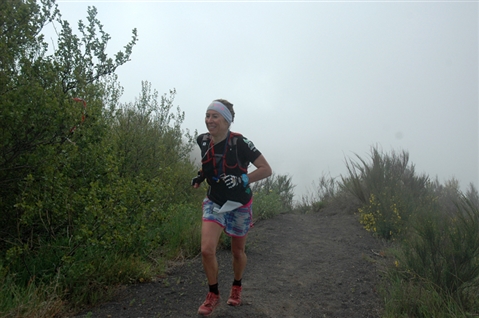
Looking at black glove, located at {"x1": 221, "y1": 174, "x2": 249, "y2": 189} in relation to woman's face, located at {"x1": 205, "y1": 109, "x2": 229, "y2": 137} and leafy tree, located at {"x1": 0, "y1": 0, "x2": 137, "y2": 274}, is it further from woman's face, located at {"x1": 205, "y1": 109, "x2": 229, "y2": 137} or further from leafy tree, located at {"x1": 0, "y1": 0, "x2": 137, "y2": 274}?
leafy tree, located at {"x1": 0, "y1": 0, "x2": 137, "y2": 274}

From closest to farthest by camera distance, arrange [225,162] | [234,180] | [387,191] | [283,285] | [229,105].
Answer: [234,180] < [225,162] < [229,105] < [283,285] < [387,191]

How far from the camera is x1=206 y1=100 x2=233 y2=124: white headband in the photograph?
4352mm

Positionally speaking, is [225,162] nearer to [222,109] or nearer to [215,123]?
[215,123]

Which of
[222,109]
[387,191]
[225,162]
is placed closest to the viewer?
[225,162]

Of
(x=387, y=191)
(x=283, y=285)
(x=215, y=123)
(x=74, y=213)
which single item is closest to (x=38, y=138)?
(x=74, y=213)

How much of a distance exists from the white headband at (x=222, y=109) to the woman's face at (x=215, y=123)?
1.1 inches

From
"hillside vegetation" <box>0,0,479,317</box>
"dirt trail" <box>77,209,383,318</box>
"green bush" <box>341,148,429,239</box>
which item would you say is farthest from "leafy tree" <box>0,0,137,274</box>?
"green bush" <box>341,148,429,239</box>

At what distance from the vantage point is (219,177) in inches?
166

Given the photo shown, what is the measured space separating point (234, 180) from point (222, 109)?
73 cm

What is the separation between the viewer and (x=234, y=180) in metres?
4.07

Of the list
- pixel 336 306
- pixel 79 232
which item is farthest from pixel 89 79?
pixel 336 306

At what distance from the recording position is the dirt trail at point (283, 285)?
459 centimetres

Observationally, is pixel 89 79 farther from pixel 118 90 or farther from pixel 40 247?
pixel 118 90

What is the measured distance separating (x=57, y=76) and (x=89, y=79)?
1.13 metres
